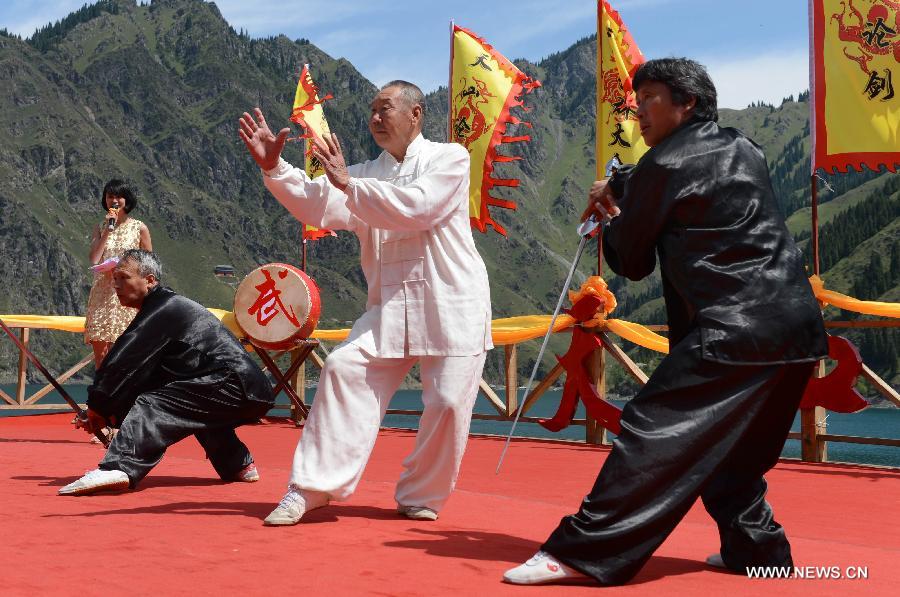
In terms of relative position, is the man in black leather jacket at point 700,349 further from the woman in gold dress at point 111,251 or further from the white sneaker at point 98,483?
the woman in gold dress at point 111,251

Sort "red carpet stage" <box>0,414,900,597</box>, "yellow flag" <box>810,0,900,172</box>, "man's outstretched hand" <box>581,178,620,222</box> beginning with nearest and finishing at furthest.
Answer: "red carpet stage" <box>0,414,900,597</box> < "man's outstretched hand" <box>581,178,620,222</box> < "yellow flag" <box>810,0,900,172</box>

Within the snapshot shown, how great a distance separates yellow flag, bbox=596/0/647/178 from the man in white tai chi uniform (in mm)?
4481

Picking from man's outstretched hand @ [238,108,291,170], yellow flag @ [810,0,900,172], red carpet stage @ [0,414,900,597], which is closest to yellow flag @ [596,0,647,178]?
yellow flag @ [810,0,900,172]

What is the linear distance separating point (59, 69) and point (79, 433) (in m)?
185

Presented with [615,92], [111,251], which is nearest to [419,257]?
[111,251]

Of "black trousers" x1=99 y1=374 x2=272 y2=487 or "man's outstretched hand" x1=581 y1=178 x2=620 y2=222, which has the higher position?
"man's outstretched hand" x1=581 y1=178 x2=620 y2=222

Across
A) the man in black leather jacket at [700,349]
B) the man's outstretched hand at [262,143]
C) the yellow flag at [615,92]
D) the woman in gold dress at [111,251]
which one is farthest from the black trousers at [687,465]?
the yellow flag at [615,92]

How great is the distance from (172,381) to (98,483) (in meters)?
0.73

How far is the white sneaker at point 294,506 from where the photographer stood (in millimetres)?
3686

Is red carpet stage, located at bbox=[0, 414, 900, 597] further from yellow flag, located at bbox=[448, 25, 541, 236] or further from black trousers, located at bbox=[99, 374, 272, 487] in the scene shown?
yellow flag, located at bbox=[448, 25, 541, 236]

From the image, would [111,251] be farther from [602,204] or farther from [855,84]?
[855,84]

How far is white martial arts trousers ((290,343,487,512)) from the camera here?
12.6ft

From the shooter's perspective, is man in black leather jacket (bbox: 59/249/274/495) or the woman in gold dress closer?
man in black leather jacket (bbox: 59/249/274/495)

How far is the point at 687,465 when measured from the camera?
9.37 ft
